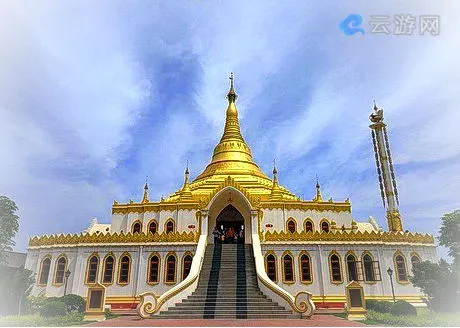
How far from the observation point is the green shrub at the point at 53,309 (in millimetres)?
19594

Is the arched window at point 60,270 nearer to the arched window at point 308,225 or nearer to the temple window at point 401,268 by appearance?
the arched window at point 308,225

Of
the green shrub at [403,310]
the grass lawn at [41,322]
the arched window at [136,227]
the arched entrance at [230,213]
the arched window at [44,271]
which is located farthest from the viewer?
the arched window at [136,227]

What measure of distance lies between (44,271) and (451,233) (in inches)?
1156

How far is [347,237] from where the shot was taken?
2639 centimetres

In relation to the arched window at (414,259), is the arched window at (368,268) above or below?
below

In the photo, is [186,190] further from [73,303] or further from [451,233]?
[451,233]

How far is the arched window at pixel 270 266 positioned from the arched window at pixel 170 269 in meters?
6.54

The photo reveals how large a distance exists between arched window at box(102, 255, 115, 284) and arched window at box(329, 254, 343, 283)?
15634 mm

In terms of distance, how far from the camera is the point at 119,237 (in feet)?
87.7

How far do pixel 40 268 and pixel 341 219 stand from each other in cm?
2545

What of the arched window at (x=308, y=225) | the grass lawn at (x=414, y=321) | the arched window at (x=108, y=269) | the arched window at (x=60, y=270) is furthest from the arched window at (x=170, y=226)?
the grass lawn at (x=414, y=321)

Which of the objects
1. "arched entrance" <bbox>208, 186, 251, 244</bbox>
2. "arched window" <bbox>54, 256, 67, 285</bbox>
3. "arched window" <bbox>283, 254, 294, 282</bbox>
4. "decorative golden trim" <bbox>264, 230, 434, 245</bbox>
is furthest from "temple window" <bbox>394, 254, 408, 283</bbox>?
"arched window" <bbox>54, 256, 67, 285</bbox>

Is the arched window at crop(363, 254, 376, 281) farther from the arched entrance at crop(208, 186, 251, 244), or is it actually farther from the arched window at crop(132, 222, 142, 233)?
the arched window at crop(132, 222, 142, 233)

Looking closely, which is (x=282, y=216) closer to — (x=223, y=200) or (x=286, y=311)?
(x=223, y=200)
